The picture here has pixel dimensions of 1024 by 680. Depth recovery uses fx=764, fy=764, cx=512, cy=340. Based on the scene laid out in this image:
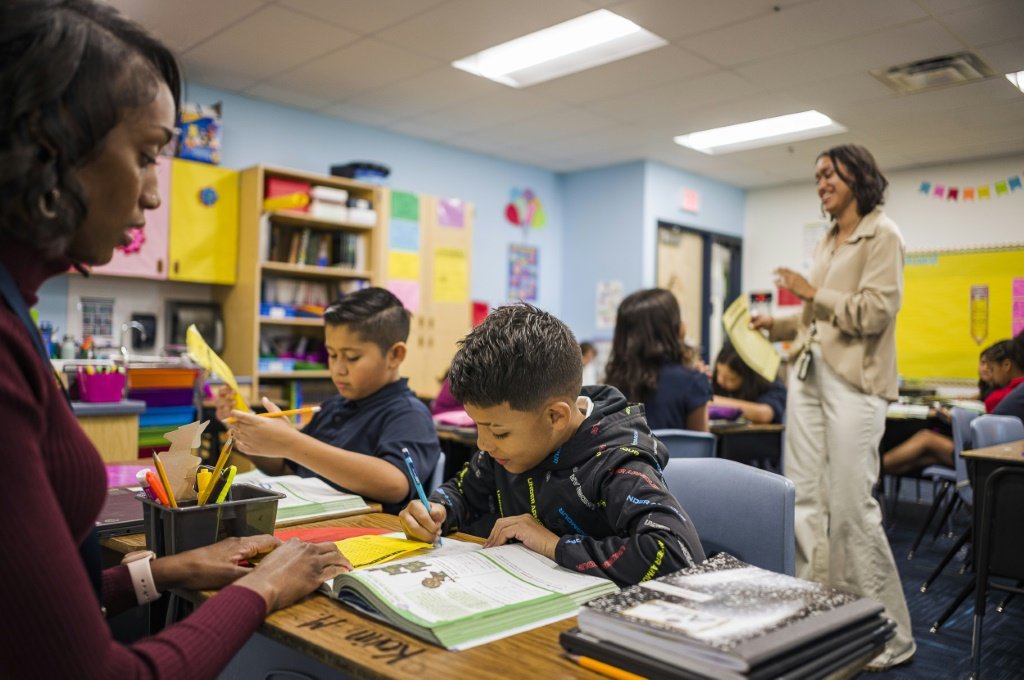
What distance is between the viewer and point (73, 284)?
452 centimetres

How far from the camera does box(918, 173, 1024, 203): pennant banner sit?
20.2 ft

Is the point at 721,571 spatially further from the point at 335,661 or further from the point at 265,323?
the point at 265,323

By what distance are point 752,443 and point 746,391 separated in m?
0.42

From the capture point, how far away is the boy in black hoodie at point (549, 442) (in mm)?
1178

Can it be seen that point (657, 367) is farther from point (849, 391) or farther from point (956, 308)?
point (956, 308)

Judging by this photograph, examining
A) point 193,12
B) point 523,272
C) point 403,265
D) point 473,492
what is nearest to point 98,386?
point 193,12

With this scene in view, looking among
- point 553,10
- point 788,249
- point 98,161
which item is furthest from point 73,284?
point 788,249

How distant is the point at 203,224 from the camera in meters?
4.73

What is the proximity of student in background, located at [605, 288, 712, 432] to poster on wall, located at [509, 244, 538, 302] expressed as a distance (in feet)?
12.4

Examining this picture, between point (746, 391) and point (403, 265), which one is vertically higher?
point (403, 265)

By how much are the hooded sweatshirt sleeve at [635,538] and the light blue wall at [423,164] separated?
4.37m

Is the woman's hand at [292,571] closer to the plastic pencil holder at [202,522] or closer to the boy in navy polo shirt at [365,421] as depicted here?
the plastic pencil holder at [202,522]

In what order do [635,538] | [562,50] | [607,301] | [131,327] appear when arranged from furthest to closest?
1. [607,301]
2. [131,327]
3. [562,50]
4. [635,538]

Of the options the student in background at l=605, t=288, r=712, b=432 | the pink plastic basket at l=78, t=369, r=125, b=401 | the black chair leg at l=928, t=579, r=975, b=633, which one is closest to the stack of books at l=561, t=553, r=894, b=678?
the student in background at l=605, t=288, r=712, b=432
